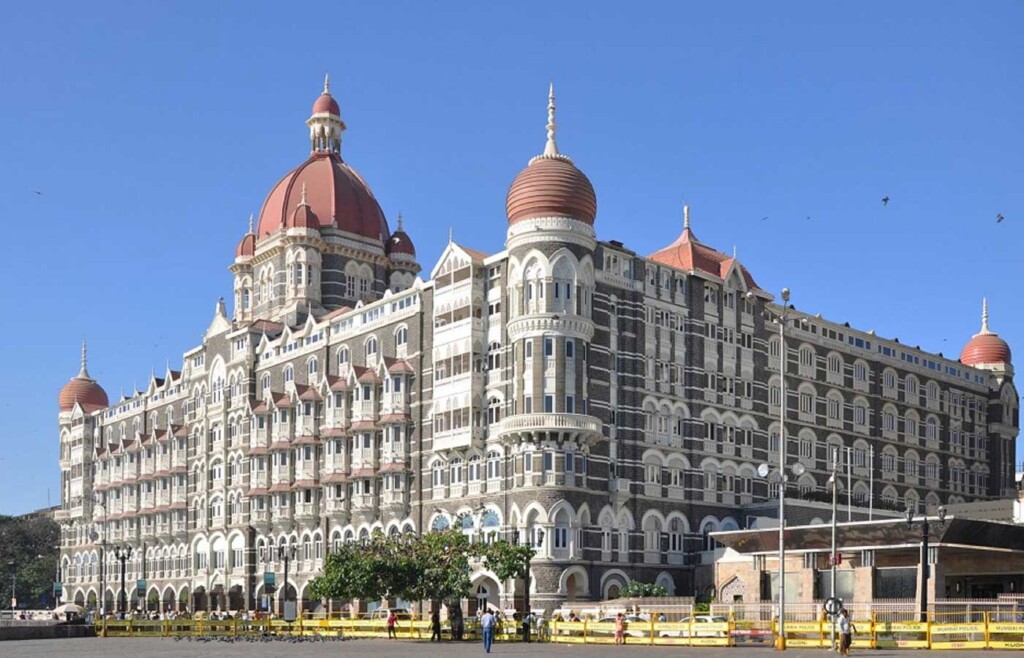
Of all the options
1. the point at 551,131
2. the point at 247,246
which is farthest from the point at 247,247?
the point at 551,131

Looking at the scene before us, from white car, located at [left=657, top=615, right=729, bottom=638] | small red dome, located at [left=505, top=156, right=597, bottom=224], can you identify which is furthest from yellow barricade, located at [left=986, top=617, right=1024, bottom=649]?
small red dome, located at [left=505, top=156, right=597, bottom=224]

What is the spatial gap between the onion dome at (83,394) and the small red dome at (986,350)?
8049cm

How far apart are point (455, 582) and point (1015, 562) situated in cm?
2905

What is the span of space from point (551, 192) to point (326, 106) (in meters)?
42.4

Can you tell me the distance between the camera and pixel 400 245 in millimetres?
107250

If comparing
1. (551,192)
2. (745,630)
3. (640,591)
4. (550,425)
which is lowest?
(640,591)

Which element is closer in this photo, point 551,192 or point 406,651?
point 406,651

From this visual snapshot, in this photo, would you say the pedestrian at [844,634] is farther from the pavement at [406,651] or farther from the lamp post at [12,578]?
the lamp post at [12,578]

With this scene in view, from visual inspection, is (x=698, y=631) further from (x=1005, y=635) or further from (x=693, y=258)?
(x=693, y=258)

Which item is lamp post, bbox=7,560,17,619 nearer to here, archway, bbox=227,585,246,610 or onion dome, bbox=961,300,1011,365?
archway, bbox=227,585,246,610

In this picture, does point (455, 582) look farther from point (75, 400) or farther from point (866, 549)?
point (75, 400)

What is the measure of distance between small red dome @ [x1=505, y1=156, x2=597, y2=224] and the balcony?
11.0 m

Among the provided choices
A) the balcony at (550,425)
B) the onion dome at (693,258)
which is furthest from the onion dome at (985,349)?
the balcony at (550,425)

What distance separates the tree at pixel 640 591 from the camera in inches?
2813
